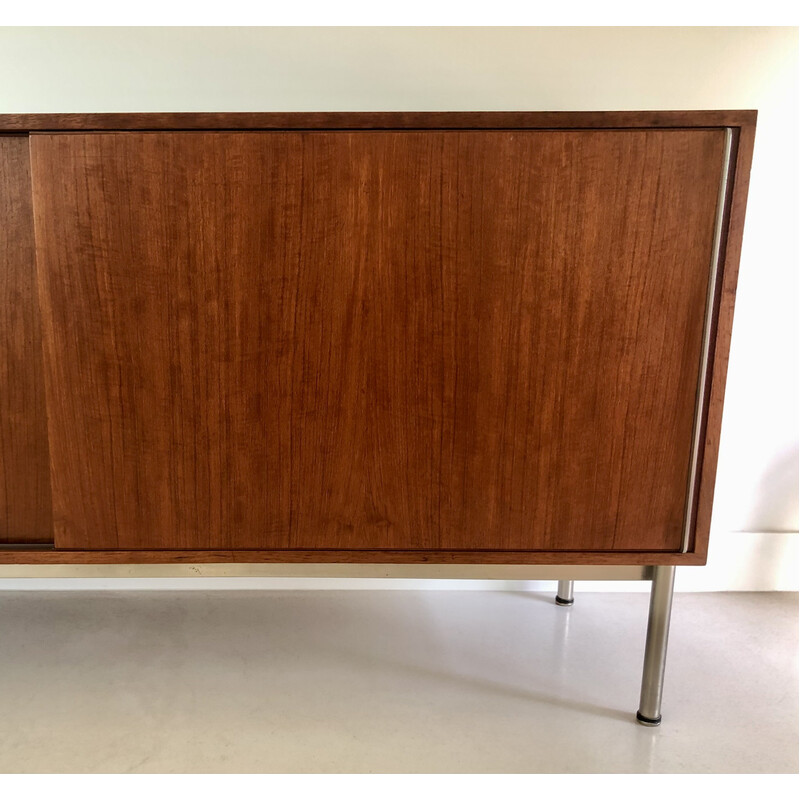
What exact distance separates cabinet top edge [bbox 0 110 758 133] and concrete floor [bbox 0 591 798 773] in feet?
4.13

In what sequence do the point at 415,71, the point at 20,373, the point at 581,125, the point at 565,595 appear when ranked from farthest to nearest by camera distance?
the point at 565,595 < the point at 415,71 < the point at 20,373 < the point at 581,125

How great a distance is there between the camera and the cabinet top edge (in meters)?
1.32

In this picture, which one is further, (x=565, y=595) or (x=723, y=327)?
(x=565, y=595)

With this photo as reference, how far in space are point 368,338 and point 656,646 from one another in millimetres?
937

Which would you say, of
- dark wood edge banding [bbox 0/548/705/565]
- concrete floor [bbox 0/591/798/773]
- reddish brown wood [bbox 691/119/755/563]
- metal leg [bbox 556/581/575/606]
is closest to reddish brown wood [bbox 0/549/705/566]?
dark wood edge banding [bbox 0/548/705/565]

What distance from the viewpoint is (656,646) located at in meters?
1.54

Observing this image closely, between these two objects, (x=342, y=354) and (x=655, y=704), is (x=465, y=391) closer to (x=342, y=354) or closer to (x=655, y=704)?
(x=342, y=354)

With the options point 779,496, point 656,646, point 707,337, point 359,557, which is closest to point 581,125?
point 707,337

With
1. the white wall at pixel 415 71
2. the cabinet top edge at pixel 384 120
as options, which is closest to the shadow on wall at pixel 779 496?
the white wall at pixel 415 71

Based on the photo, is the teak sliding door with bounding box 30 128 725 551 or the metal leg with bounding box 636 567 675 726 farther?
the metal leg with bounding box 636 567 675 726

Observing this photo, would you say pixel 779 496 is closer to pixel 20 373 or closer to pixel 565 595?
pixel 565 595

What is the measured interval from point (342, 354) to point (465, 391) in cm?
26

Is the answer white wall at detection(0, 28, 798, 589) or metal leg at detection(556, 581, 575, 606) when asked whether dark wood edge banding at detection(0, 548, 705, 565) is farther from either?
white wall at detection(0, 28, 798, 589)

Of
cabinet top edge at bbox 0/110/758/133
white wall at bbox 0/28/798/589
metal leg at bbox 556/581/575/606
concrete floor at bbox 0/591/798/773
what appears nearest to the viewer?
cabinet top edge at bbox 0/110/758/133
